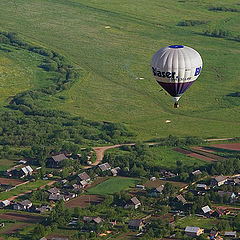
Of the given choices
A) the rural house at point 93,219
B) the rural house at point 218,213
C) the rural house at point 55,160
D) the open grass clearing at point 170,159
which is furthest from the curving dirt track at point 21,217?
the open grass clearing at point 170,159

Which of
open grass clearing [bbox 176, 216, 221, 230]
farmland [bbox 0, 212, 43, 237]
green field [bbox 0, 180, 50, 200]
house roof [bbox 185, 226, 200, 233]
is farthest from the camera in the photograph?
green field [bbox 0, 180, 50, 200]

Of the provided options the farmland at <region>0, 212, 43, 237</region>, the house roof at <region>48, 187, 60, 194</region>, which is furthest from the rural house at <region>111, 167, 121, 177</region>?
the farmland at <region>0, 212, 43, 237</region>

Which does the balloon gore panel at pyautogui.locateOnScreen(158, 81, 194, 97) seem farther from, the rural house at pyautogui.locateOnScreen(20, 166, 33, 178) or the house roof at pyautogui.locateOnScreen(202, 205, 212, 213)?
the rural house at pyautogui.locateOnScreen(20, 166, 33, 178)

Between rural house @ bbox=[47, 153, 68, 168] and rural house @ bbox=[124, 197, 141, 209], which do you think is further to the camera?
rural house @ bbox=[47, 153, 68, 168]

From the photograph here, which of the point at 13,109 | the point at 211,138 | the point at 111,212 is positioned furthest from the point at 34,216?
the point at 13,109

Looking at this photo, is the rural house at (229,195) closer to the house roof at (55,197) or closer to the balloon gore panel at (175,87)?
the balloon gore panel at (175,87)
